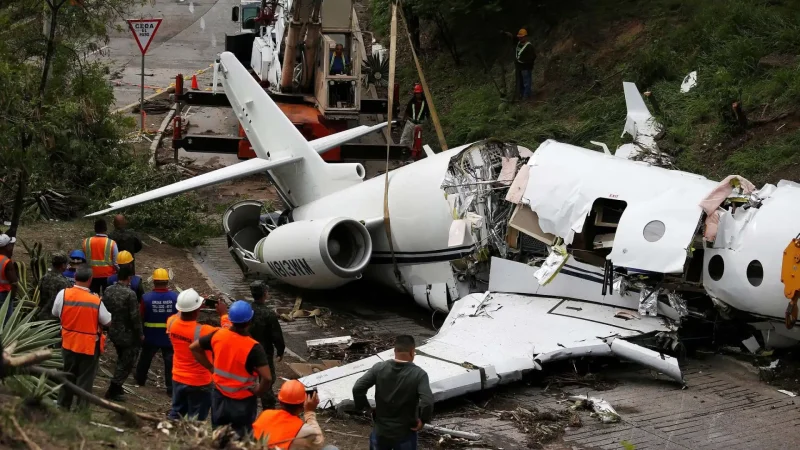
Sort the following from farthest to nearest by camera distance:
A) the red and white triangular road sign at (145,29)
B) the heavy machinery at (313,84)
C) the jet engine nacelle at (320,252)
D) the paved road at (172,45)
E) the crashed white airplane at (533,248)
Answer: the paved road at (172,45) < the red and white triangular road sign at (145,29) < the heavy machinery at (313,84) < the jet engine nacelle at (320,252) < the crashed white airplane at (533,248)

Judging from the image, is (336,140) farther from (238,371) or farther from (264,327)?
(238,371)

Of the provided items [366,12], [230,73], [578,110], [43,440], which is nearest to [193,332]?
[43,440]

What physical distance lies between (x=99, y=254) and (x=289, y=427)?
21.6 ft

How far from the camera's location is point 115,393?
11039mm

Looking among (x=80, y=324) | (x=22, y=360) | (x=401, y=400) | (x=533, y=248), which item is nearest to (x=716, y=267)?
(x=533, y=248)

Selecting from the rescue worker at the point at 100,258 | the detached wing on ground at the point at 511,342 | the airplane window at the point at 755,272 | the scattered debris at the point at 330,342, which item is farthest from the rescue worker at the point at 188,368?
the airplane window at the point at 755,272

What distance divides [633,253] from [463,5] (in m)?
14.5

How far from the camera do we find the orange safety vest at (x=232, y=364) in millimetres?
8836

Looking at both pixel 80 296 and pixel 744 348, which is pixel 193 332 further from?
pixel 744 348

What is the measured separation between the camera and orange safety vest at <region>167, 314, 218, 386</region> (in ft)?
32.0

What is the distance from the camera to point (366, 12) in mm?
37406

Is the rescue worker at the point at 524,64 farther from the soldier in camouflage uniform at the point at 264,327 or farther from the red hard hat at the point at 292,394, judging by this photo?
the red hard hat at the point at 292,394

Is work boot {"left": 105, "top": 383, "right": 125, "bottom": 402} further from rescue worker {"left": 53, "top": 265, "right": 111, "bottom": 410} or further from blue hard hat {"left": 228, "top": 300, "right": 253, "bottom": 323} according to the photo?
blue hard hat {"left": 228, "top": 300, "right": 253, "bottom": 323}

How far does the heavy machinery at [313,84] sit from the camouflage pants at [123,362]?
10940 mm
